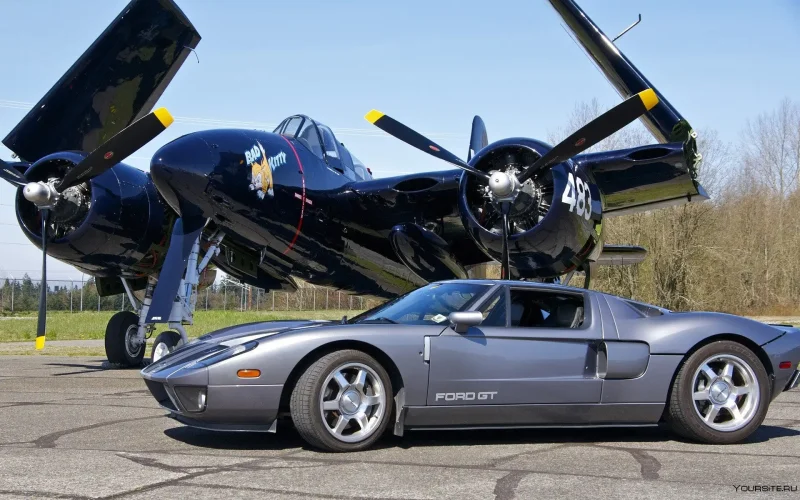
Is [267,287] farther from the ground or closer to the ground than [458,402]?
→ farther from the ground

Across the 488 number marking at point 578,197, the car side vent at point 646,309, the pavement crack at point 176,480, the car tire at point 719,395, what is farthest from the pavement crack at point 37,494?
the 488 number marking at point 578,197

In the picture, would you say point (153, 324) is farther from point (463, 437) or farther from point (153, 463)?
point (153, 463)

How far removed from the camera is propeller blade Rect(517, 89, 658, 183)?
1121 cm

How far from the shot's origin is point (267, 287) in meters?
14.5

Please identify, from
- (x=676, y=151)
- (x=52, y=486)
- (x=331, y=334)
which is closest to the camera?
(x=52, y=486)

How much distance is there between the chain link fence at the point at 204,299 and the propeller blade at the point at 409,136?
28.3 meters

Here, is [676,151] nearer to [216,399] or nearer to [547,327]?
[547,327]

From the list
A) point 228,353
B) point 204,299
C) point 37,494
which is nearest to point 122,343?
point 228,353

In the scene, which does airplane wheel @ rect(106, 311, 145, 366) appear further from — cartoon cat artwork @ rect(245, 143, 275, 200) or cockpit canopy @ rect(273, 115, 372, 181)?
cockpit canopy @ rect(273, 115, 372, 181)

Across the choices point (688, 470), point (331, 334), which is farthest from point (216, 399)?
point (688, 470)

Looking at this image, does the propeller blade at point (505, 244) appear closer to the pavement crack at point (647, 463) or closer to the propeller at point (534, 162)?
the propeller at point (534, 162)

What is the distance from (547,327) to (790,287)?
157 feet

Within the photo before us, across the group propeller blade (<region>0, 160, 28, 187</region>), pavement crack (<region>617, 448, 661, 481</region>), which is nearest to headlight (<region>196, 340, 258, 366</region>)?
pavement crack (<region>617, 448, 661, 481</region>)

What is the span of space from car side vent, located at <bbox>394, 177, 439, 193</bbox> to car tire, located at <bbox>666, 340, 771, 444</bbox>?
26.6 ft
